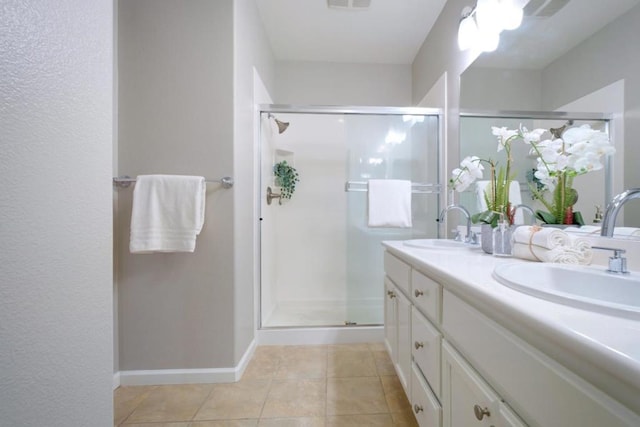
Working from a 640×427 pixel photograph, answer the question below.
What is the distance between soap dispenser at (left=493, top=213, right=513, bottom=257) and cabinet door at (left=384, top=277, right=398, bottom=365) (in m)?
0.48

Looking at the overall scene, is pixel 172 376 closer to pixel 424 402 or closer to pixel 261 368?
pixel 261 368

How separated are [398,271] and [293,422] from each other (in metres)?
0.83

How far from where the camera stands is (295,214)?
2568 millimetres

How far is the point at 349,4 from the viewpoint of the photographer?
186 cm

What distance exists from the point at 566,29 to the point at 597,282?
0.94 meters

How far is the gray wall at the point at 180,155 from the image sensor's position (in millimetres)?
1404

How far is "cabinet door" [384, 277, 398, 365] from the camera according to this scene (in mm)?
1274

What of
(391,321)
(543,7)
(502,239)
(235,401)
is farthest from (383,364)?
(543,7)

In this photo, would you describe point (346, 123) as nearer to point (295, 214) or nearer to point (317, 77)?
point (317, 77)

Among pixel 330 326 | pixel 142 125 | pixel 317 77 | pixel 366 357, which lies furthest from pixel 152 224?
pixel 317 77

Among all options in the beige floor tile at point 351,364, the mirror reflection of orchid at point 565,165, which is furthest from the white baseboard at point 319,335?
the mirror reflection of orchid at point 565,165

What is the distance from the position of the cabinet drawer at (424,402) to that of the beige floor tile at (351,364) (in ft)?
1.80

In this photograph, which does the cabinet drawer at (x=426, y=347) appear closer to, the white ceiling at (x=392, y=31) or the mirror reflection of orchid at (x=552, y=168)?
the mirror reflection of orchid at (x=552, y=168)

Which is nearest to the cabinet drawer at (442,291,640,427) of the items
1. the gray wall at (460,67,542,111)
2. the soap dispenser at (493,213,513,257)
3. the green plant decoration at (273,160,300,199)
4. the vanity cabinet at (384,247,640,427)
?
the vanity cabinet at (384,247,640,427)
